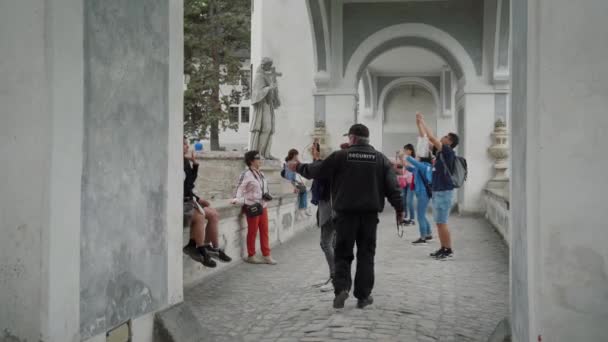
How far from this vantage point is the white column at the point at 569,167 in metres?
3.20

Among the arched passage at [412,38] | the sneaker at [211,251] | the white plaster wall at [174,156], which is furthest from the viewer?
the arched passage at [412,38]

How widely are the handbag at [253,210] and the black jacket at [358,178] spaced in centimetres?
251

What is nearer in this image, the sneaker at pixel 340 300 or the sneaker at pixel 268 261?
the sneaker at pixel 340 300

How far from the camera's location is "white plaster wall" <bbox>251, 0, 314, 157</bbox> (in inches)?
752

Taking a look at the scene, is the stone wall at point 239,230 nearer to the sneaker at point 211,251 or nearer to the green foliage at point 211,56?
the sneaker at point 211,251

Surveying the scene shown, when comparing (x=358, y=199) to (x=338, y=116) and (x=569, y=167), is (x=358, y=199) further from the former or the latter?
(x=338, y=116)

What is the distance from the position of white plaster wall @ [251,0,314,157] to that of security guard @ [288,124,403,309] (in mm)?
13240

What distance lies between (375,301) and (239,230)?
3078 millimetres

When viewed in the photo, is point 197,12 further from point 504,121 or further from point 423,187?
point 423,187

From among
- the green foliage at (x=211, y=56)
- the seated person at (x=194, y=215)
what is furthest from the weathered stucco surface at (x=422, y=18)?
the green foliage at (x=211, y=56)

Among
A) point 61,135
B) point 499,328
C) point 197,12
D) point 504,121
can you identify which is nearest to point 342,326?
point 499,328

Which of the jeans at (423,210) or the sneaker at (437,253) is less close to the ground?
the jeans at (423,210)

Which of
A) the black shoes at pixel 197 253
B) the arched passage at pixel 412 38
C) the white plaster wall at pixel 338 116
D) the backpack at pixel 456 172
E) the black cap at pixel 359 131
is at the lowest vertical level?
the black shoes at pixel 197 253

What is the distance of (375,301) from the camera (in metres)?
6.05
